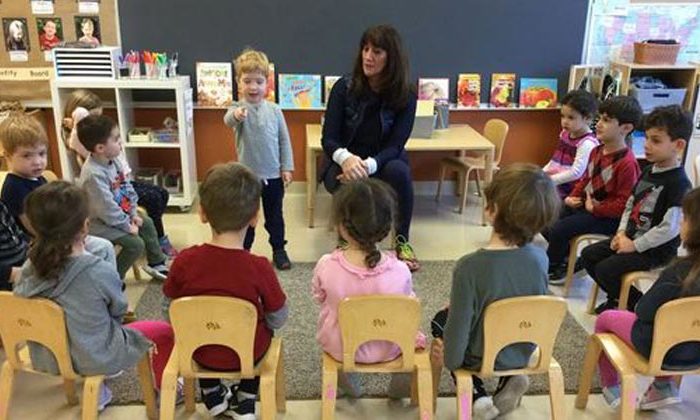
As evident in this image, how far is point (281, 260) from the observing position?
3027mm

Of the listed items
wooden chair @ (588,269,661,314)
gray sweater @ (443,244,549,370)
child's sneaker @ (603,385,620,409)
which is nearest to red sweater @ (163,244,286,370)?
gray sweater @ (443,244,549,370)

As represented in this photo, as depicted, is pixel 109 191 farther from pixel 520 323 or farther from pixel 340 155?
pixel 520 323

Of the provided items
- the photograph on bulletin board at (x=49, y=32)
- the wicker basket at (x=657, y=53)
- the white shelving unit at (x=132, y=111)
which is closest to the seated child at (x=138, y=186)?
the white shelving unit at (x=132, y=111)

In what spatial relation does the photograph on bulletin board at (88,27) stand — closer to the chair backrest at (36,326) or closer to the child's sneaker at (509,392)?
the chair backrest at (36,326)

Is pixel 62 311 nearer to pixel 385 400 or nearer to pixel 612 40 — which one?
pixel 385 400

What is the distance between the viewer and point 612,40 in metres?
3.91

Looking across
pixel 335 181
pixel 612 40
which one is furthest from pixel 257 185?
pixel 612 40

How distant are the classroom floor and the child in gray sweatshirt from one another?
1.47 ft

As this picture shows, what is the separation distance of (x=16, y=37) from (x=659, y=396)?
3.98 metres

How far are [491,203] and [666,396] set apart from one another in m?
0.96

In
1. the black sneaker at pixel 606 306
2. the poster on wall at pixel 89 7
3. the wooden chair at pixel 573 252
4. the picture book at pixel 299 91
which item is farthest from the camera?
the picture book at pixel 299 91

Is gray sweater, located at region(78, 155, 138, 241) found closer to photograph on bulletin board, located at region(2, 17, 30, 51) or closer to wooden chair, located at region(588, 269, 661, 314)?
photograph on bulletin board, located at region(2, 17, 30, 51)

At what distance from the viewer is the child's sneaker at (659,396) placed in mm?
1954

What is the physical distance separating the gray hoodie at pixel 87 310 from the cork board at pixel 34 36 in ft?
8.29
